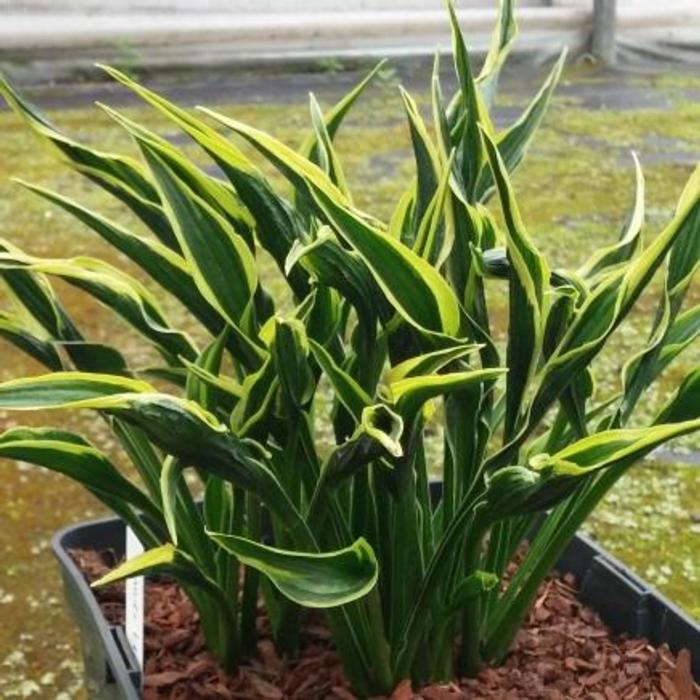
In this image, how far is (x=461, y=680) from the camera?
3.61 ft

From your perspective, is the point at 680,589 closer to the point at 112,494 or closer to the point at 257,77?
the point at 112,494

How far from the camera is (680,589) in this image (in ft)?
5.42

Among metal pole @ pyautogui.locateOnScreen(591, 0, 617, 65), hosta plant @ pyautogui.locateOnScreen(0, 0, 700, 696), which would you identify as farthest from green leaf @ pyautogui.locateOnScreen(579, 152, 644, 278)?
metal pole @ pyautogui.locateOnScreen(591, 0, 617, 65)

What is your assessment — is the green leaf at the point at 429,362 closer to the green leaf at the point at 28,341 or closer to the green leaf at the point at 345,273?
the green leaf at the point at 345,273

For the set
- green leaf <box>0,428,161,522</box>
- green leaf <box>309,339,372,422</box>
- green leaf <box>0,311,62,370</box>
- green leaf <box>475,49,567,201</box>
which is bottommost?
green leaf <box>0,428,161,522</box>

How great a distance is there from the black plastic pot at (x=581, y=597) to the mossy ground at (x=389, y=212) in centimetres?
32

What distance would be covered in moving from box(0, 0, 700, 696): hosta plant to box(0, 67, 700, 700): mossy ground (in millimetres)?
575

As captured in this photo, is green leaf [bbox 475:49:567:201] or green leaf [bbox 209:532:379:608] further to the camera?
green leaf [bbox 475:49:567:201]

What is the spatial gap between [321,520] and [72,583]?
11.3 inches

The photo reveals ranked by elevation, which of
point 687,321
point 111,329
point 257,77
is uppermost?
point 257,77

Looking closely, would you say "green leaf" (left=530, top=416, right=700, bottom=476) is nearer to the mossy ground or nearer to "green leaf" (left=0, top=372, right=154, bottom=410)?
"green leaf" (left=0, top=372, right=154, bottom=410)

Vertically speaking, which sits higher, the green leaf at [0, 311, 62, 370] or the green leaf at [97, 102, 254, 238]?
the green leaf at [97, 102, 254, 238]

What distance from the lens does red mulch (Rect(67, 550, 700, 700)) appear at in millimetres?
1079

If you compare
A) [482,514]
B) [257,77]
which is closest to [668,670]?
[482,514]
